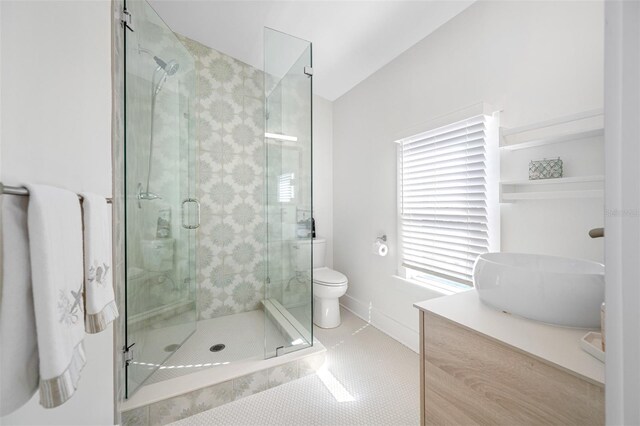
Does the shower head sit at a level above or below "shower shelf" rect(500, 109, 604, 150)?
above

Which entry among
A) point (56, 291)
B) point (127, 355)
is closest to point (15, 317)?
point (56, 291)

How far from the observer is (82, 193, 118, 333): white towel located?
757mm

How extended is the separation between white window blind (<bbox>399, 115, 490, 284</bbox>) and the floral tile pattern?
1.60 meters

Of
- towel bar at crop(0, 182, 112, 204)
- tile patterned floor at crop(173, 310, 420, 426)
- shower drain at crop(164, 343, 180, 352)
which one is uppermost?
towel bar at crop(0, 182, 112, 204)

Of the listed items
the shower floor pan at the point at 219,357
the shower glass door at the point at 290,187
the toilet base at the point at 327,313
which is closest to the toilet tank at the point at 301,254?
the shower glass door at the point at 290,187

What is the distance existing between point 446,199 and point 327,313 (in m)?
1.50

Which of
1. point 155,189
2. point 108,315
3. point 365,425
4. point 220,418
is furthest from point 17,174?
point 365,425

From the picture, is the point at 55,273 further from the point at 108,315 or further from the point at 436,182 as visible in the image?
the point at 436,182

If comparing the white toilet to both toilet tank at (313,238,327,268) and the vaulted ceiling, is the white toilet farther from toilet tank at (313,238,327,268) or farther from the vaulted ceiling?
the vaulted ceiling

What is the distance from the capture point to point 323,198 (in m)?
3.27

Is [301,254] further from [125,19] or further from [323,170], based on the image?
[125,19]

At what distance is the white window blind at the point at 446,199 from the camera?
5.59 ft

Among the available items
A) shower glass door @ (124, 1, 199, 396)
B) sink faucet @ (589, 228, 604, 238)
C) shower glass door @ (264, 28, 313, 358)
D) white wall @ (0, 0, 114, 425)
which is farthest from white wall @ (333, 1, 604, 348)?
white wall @ (0, 0, 114, 425)

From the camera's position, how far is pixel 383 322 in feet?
8.01
